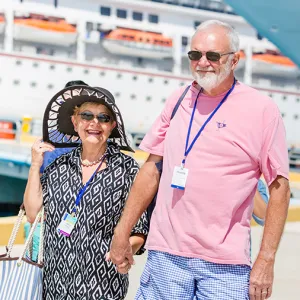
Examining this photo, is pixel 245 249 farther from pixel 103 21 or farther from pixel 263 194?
pixel 103 21

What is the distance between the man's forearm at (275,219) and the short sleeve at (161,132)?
0.36 m

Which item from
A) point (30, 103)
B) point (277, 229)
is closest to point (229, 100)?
point (277, 229)

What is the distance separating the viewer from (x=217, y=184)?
183 centimetres

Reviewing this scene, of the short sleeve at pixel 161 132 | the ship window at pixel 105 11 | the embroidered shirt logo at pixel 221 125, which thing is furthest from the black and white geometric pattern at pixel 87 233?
the ship window at pixel 105 11

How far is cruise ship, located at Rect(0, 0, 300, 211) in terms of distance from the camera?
→ 24250 millimetres

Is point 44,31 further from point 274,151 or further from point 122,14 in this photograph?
point 274,151

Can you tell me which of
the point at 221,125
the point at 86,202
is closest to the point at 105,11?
the point at 86,202

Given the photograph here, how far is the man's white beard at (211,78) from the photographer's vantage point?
1.87 meters

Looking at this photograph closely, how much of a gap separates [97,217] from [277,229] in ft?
1.89

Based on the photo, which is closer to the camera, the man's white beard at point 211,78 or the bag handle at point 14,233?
the man's white beard at point 211,78

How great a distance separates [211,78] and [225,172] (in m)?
0.28

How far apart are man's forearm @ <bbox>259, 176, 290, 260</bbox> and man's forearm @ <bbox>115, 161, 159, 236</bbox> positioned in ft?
1.21

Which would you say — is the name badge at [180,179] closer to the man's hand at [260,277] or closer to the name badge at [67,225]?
the man's hand at [260,277]

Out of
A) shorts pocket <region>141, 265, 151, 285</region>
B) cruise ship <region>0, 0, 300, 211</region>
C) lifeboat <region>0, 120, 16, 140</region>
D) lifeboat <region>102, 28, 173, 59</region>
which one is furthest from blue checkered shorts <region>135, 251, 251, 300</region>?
lifeboat <region>102, 28, 173, 59</region>
